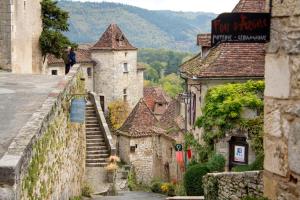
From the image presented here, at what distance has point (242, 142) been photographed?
2217 centimetres

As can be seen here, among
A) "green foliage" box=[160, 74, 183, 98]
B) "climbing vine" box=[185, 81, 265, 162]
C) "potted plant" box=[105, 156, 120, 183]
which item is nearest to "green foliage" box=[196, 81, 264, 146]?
"climbing vine" box=[185, 81, 265, 162]

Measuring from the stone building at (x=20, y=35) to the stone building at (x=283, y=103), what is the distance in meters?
Answer: 25.7

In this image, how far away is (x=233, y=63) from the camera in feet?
77.2

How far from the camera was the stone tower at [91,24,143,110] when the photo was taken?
6388 centimetres

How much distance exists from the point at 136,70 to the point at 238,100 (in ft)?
154

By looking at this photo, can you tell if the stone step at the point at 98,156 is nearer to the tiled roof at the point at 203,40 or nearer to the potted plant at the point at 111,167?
the potted plant at the point at 111,167

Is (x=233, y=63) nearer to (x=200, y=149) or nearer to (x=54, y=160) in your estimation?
(x=200, y=149)

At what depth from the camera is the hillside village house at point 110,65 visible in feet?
210

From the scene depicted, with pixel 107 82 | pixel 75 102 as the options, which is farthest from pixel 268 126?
pixel 107 82

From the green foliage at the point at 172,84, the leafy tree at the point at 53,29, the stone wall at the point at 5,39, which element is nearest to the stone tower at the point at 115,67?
the leafy tree at the point at 53,29

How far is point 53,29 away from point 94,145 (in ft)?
54.8

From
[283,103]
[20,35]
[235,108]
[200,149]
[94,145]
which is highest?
[20,35]

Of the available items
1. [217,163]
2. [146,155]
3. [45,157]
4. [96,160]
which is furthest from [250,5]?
[146,155]

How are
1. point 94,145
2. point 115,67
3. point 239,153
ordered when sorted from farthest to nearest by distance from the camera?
1. point 115,67
2. point 94,145
3. point 239,153
